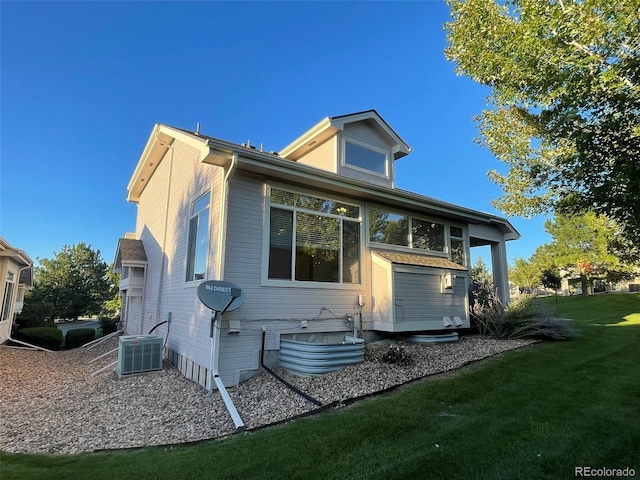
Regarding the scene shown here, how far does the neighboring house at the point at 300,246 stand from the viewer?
615 cm

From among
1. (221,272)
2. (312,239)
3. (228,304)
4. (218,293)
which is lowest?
(228,304)

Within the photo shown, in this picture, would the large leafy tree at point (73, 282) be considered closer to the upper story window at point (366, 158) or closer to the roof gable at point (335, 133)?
the roof gable at point (335, 133)

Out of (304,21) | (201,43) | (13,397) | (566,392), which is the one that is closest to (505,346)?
(566,392)

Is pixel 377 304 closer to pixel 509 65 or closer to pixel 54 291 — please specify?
pixel 509 65

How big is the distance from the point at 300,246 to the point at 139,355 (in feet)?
13.0

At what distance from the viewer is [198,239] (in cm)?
743

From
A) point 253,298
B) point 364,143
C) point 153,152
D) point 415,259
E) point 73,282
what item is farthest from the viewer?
point 73,282

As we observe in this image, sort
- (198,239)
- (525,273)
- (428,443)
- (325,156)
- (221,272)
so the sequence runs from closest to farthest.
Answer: (428,443) → (221,272) → (198,239) → (325,156) → (525,273)

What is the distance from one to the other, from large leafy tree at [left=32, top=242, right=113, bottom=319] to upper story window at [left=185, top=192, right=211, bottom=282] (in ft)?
107

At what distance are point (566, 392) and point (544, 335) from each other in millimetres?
4235

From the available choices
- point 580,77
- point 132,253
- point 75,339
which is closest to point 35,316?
point 75,339

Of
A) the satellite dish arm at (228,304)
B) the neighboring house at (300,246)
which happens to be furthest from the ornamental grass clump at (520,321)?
the satellite dish arm at (228,304)

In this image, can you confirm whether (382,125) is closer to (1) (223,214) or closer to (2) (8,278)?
(1) (223,214)

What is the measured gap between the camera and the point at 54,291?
33.1 metres
